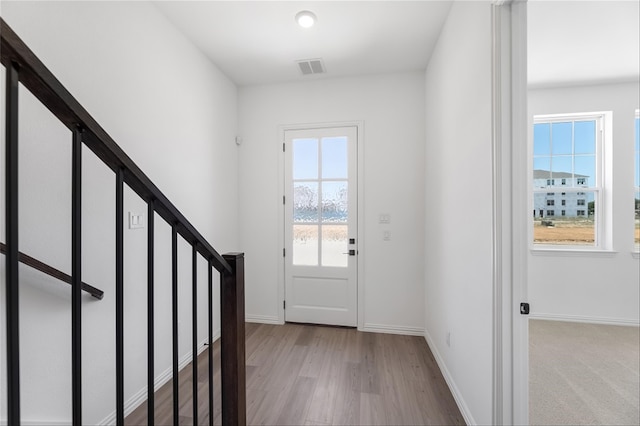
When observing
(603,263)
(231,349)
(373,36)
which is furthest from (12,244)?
(603,263)

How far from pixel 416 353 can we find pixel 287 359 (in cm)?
118

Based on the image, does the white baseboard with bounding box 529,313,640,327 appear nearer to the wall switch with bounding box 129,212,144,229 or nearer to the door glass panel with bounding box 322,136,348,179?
the door glass panel with bounding box 322,136,348,179

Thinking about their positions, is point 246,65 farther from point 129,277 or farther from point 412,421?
point 412,421

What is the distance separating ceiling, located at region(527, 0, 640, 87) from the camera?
216cm

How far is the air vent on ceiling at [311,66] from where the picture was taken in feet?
9.52

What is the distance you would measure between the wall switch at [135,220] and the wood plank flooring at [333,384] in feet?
3.92

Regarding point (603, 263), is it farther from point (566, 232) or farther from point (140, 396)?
point (140, 396)

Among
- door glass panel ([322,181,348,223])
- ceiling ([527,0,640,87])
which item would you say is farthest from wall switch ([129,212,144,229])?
ceiling ([527,0,640,87])

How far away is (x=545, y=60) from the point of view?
9.59 feet

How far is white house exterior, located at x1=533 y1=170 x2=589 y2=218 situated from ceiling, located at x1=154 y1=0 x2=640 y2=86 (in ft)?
3.64

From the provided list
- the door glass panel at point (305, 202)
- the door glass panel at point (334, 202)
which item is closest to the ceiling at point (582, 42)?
the door glass panel at point (334, 202)

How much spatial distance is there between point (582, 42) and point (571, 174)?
1.61 metres

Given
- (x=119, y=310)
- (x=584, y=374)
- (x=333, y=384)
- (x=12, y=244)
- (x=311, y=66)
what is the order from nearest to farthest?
(x=12, y=244) → (x=119, y=310) → (x=333, y=384) → (x=584, y=374) → (x=311, y=66)

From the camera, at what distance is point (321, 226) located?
130 inches
